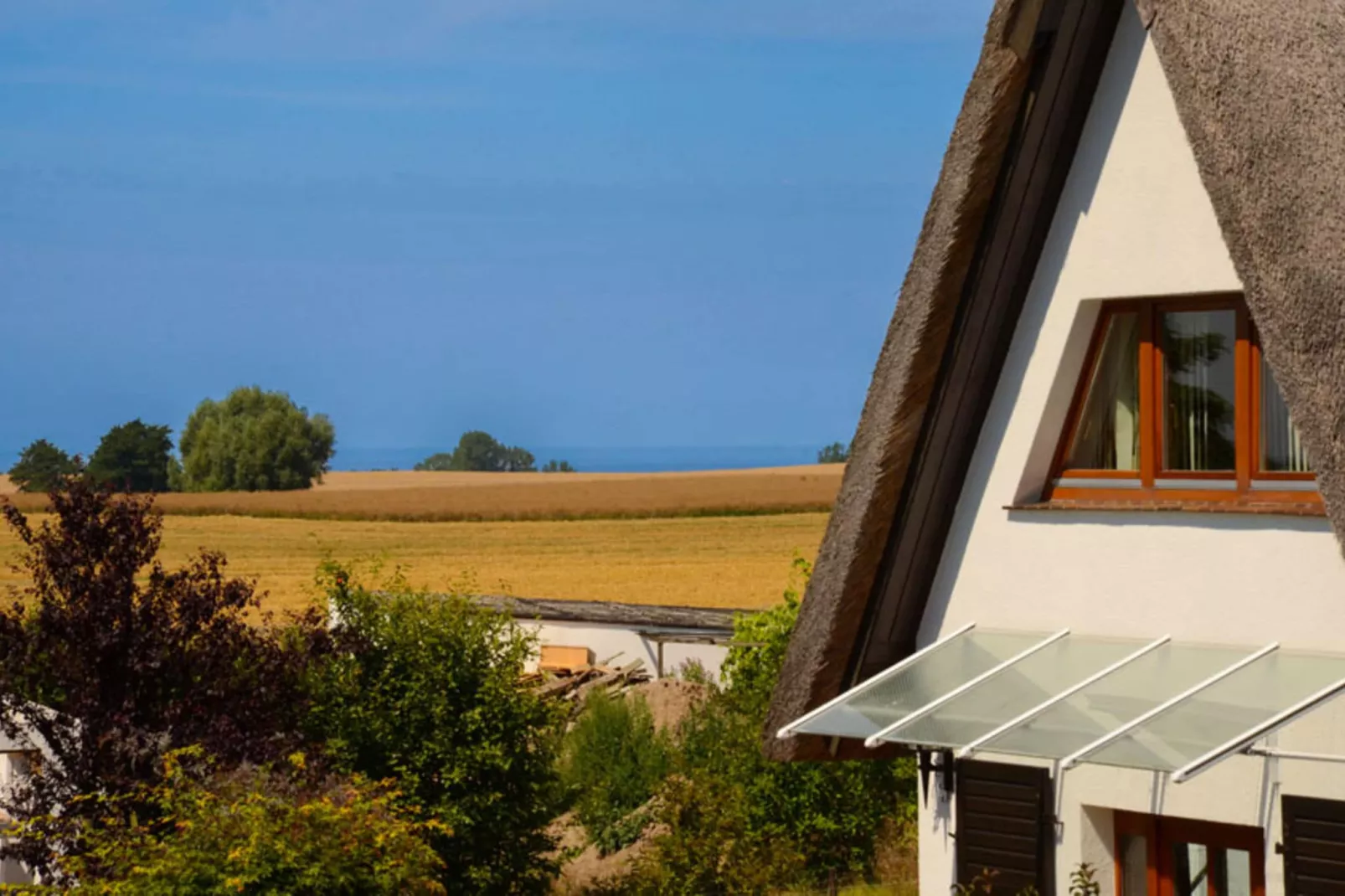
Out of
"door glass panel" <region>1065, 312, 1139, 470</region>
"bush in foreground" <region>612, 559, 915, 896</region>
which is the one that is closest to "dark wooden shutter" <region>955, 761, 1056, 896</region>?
"door glass panel" <region>1065, 312, 1139, 470</region>

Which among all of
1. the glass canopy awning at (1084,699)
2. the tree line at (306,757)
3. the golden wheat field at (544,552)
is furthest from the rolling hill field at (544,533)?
the glass canopy awning at (1084,699)

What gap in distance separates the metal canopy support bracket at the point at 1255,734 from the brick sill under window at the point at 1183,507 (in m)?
0.96

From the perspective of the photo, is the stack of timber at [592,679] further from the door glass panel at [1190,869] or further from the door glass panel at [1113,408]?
the door glass panel at [1190,869]

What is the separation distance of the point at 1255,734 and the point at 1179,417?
232cm

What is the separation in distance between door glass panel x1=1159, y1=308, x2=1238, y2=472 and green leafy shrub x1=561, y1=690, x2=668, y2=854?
14267 mm

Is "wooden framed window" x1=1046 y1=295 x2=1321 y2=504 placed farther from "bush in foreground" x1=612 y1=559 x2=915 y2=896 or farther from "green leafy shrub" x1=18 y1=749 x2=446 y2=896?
"bush in foreground" x1=612 y1=559 x2=915 y2=896

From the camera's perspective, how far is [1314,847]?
8.57 meters

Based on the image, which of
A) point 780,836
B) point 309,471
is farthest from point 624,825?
point 309,471

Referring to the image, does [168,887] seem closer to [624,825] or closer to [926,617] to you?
[926,617]

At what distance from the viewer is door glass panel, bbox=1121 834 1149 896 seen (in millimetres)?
9719

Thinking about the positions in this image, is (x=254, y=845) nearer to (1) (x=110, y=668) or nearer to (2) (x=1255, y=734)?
(1) (x=110, y=668)

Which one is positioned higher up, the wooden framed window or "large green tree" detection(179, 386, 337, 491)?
"large green tree" detection(179, 386, 337, 491)

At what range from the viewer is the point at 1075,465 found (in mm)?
10133

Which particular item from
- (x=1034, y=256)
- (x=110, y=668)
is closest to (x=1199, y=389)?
(x=1034, y=256)
